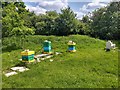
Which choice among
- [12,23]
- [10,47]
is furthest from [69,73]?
[12,23]

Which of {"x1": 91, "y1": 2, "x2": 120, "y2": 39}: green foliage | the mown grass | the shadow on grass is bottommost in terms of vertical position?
the mown grass

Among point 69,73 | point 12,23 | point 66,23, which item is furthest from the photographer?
point 66,23

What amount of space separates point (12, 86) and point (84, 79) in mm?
2501

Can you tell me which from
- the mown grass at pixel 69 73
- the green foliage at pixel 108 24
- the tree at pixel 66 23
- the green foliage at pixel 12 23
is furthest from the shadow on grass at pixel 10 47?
the green foliage at pixel 108 24

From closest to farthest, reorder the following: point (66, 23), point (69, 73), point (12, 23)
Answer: point (69, 73), point (12, 23), point (66, 23)

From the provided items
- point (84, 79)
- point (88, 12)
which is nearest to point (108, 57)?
point (84, 79)

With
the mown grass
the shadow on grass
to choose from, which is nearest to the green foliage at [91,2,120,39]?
the mown grass

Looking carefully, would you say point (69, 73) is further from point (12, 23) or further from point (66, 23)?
point (66, 23)

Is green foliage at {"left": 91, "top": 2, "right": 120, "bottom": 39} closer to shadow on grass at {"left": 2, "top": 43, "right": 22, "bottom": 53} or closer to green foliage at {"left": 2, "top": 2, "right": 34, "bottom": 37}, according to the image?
green foliage at {"left": 2, "top": 2, "right": 34, "bottom": 37}

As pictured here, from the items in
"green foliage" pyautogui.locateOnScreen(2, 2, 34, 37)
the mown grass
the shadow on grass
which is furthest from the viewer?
"green foliage" pyautogui.locateOnScreen(2, 2, 34, 37)

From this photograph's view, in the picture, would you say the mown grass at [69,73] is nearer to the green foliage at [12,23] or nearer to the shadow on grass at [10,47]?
the shadow on grass at [10,47]

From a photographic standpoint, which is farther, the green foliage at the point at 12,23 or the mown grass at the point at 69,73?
the green foliage at the point at 12,23

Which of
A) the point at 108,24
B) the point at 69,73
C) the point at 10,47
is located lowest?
the point at 69,73

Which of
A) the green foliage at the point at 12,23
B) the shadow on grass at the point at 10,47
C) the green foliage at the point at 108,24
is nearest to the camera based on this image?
the shadow on grass at the point at 10,47
